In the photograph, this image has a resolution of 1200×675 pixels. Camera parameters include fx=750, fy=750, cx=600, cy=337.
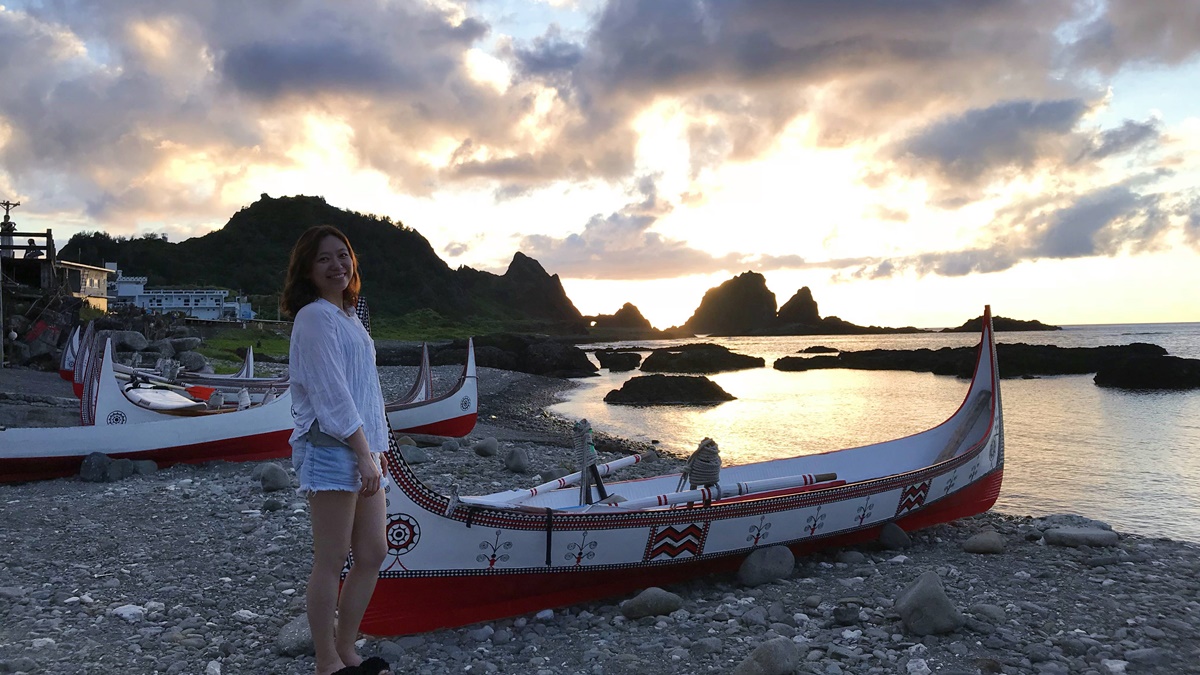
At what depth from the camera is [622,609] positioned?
6582 mm

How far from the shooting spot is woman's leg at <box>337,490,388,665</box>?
13.7ft

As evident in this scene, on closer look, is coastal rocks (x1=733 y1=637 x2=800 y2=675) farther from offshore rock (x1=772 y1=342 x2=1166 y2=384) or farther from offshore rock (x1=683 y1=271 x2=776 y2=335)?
offshore rock (x1=683 y1=271 x2=776 y2=335)

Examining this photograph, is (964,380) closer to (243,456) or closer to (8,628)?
(243,456)

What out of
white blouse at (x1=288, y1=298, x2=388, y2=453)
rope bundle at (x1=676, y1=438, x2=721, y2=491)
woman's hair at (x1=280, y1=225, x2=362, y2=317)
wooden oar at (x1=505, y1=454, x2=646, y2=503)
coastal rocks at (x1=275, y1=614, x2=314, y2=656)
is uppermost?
woman's hair at (x1=280, y1=225, x2=362, y2=317)

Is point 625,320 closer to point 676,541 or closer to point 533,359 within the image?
point 533,359

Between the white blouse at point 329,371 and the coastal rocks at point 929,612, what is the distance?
4.76m

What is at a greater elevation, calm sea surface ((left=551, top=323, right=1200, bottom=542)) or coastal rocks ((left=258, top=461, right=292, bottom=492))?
coastal rocks ((left=258, top=461, right=292, bottom=492))

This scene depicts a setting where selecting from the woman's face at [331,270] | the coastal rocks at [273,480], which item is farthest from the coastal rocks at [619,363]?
the woman's face at [331,270]

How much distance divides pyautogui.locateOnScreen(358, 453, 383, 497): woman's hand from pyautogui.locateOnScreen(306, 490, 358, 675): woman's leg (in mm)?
85

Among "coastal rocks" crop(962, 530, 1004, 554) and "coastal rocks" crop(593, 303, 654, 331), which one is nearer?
"coastal rocks" crop(962, 530, 1004, 554)

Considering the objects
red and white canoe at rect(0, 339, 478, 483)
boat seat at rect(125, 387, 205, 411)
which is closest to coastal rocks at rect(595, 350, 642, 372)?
boat seat at rect(125, 387, 205, 411)

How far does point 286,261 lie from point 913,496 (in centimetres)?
11415

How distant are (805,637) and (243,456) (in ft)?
35.9

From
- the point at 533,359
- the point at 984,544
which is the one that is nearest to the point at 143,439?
the point at 984,544
